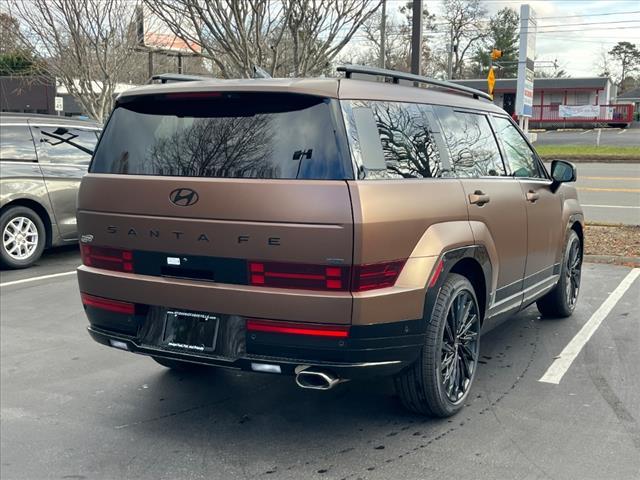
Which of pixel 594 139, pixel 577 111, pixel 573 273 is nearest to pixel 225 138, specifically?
pixel 573 273

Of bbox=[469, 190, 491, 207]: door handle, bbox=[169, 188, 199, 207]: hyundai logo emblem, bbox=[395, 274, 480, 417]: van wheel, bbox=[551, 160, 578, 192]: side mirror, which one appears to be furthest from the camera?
bbox=[551, 160, 578, 192]: side mirror

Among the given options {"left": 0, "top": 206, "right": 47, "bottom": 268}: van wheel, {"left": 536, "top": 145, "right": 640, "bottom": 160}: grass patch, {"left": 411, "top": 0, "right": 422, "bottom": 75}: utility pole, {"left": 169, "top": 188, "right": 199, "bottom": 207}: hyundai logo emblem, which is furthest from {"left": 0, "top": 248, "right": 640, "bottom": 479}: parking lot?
{"left": 536, "top": 145, "right": 640, "bottom": 160}: grass patch

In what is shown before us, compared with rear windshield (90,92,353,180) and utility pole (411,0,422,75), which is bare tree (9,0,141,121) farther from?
rear windshield (90,92,353,180)

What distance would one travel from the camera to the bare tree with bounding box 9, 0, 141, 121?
48.5 ft

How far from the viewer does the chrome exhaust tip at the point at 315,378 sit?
11.0 feet

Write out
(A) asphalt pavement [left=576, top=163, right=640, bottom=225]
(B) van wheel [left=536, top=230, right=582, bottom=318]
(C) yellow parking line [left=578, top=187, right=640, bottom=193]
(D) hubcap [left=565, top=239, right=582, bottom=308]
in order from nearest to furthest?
(B) van wheel [left=536, top=230, right=582, bottom=318] → (D) hubcap [left=565, top=239, right=582, bottom=308] → (A) asphalt pavement [left=576, top=163, right=640, bottom=225] → (C) yellow parking line [left=578, top=187, right=640, bottom=193]

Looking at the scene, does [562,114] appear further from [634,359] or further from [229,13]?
[634,359]

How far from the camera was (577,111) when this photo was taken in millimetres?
48594

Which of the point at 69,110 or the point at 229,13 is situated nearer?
the point at 229,13

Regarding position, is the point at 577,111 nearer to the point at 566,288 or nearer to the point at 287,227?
the point at 566,288

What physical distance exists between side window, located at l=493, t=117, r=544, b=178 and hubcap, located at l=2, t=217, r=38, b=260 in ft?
20.4

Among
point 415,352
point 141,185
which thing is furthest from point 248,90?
A: point 415,352

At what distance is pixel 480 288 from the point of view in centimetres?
434

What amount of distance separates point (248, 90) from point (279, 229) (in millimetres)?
781
